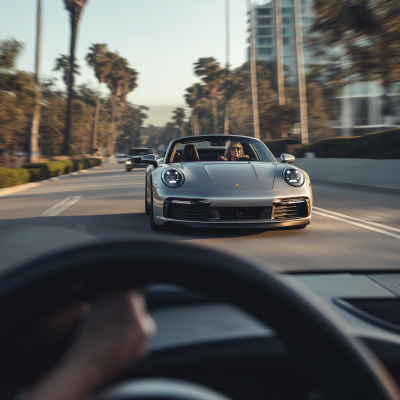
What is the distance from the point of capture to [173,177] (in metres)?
7.05

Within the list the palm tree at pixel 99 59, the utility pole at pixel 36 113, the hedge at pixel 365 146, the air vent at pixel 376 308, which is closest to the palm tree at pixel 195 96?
the palm tree at pixel 99 59

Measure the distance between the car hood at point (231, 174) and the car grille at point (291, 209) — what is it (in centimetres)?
28

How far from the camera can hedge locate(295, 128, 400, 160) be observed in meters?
16.9

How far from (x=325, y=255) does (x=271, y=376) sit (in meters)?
4.58

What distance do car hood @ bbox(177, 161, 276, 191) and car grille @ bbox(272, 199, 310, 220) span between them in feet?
0.93

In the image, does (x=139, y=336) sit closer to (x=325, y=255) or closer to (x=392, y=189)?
(x=325, y=255)

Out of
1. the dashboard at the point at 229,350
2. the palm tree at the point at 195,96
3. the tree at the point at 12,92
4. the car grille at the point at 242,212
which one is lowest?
the car grille at the point at 242,212

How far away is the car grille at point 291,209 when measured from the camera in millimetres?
6707

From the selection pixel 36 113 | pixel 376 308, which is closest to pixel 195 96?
pixel 36 113

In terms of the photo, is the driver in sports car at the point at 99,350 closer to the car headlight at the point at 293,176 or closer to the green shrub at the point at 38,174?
the car headlight at the point at 293,176

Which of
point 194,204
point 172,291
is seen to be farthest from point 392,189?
point 172,291

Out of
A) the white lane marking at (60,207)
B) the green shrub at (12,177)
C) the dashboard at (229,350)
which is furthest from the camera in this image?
the green shrub at (12,177)

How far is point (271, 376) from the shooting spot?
1.14 metres

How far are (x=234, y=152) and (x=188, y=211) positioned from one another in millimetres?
1841
